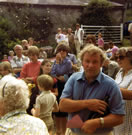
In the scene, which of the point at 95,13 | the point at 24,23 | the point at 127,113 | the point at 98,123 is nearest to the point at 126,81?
the point at 127,113

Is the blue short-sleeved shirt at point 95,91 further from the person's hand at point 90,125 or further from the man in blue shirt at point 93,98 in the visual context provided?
the person's hand at point 90,125

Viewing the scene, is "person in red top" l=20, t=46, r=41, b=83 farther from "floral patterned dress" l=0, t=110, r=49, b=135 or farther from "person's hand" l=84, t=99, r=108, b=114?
"person's hand" l=84, t=99, r=108, b=114

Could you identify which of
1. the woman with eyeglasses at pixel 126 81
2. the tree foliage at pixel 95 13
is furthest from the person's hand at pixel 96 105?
the tree foliage at pixel 95 13

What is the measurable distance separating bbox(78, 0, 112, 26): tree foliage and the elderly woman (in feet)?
58.4

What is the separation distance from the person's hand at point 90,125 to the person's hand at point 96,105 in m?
0.10

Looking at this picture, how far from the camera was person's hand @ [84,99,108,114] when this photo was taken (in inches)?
72.9

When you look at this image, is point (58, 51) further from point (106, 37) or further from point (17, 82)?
point (106, 37)

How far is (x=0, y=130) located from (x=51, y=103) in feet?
5.21

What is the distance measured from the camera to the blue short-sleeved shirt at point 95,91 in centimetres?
188

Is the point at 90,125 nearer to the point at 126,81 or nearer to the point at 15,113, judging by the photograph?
the point at 15,113

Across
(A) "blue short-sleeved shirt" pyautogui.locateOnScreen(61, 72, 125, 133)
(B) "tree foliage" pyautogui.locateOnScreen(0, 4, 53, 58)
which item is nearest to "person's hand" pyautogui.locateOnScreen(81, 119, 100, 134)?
(A) "blue short-sleeved shirt" pyautogui.locateOnScreen(61, 72, 125, 133)

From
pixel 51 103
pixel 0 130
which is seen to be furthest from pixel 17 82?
pixel 51 103

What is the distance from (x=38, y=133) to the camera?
6.11 feet

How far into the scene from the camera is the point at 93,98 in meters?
1.92
